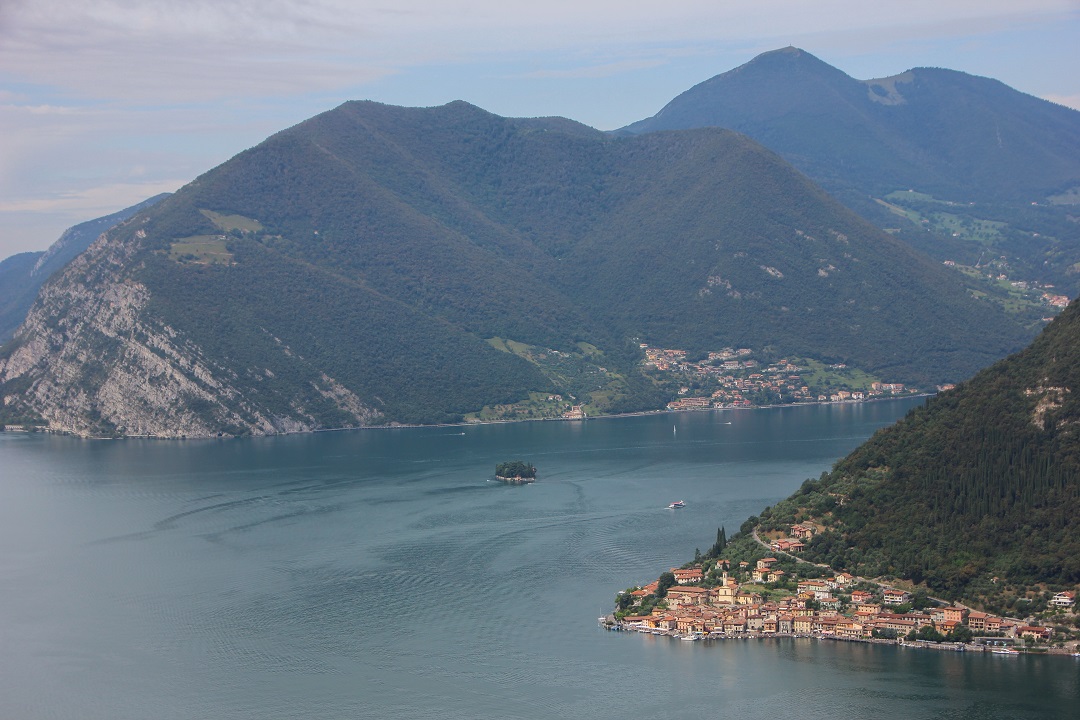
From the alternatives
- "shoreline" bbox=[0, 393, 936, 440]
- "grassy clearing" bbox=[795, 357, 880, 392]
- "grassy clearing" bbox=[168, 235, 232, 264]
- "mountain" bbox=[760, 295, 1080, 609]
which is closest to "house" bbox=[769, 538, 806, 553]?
"mountain" bbox=[760, 295, 1080, 609]

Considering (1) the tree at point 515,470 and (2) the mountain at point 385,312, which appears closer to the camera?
(1) the tree at point 515,470

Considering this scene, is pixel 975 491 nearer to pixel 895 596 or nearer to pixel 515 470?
pixel 895 596

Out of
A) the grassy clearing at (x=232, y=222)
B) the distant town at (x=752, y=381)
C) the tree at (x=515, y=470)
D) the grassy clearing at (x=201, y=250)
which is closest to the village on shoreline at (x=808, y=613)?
the tree at (x=515, y=470)

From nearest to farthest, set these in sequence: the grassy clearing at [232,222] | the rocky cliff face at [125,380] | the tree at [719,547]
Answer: the tree at [719,547]
the rocky cliff face at [125,380]
the grassy clearing at [232,222]

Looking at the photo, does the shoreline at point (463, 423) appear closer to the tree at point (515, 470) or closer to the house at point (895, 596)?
the tree at point (515, 470)

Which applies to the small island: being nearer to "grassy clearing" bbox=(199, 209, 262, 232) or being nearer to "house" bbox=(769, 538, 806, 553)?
"house" bbox=(769, 538, 806, 553)

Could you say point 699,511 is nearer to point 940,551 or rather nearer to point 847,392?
point 940,551
